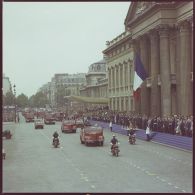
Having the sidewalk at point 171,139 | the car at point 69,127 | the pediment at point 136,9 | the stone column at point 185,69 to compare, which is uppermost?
the pediment at point 136,9

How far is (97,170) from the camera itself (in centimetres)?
2589

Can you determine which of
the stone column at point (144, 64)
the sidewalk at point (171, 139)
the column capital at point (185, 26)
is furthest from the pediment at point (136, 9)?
the sidewalk at point (171, 139)

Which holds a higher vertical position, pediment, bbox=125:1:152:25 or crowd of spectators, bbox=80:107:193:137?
pediment, bbox=125:1:152:25

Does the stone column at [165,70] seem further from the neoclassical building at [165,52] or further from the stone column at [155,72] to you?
the stone column at [155,72]

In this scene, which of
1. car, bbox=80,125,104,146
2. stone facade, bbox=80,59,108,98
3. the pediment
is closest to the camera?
car, bbox=80,125,104,146

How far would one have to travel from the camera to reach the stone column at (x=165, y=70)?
5291 cm

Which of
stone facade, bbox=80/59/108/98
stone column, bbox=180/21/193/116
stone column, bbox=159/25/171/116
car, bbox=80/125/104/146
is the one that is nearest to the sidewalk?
stone column, bbox=159/25/171/116

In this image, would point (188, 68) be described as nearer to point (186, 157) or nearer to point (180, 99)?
point (180, 99)

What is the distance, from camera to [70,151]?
37562 mm

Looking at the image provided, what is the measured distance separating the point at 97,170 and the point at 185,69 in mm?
25958

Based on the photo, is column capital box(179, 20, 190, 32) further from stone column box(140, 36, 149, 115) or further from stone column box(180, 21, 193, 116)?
stone column box(140, 36, 149, 115)

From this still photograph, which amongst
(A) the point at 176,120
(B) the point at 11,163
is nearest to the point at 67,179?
(B) the point at 11,163

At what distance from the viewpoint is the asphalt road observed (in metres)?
20.4

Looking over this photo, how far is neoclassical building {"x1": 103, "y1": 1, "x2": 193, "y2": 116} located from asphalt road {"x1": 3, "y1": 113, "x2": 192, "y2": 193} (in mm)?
13224
